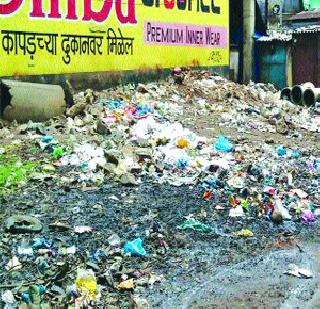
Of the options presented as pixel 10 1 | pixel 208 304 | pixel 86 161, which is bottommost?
pixel 208 304

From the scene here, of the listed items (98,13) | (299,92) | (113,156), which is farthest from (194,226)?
(299,92)

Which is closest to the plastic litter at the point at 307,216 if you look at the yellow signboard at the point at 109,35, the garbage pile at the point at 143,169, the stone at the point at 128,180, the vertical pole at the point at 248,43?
the garbage pile at the point at 143,169

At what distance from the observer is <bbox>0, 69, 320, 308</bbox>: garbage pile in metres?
4.20

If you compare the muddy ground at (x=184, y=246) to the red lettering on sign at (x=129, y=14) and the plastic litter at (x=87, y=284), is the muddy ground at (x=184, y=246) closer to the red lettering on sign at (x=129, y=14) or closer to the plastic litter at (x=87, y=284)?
the plastic litter at (x=87, y=284)

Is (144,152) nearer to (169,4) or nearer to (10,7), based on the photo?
(10,7)

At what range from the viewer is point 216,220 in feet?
17.8

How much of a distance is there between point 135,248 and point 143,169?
2004mm

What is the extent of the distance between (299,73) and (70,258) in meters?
11.5

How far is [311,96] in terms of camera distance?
13.0 m

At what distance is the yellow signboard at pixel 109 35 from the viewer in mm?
9289

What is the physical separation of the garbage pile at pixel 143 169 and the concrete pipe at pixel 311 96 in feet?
5.76

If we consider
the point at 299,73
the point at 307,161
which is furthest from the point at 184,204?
the point at 299,73

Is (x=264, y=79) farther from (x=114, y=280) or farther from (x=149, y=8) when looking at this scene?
(x=114, y=280)

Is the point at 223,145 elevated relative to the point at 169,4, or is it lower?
lower
